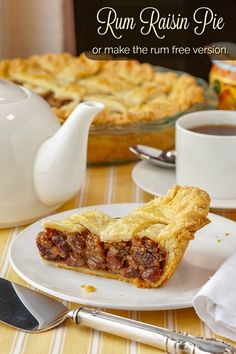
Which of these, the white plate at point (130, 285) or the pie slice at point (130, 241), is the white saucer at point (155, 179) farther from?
the pie slice at point (130, 241)

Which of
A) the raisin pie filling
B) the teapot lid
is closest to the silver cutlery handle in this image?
the raisin pie filling

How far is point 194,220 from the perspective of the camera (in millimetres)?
1204

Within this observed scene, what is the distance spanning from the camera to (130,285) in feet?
3.87

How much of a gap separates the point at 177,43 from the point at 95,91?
15.9 inches

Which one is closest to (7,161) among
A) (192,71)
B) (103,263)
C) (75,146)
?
(75,146)

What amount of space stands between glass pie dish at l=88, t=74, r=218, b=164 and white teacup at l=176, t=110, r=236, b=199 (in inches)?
8.9

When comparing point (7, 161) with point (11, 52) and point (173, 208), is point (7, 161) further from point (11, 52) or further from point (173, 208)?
point (11, 52)

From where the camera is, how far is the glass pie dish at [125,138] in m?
1.76

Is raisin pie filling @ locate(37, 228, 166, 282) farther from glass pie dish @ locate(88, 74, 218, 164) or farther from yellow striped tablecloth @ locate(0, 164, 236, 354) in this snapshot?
glass pie dish @ locate(88, 74, 218, 164)

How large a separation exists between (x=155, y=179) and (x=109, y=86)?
47 cm

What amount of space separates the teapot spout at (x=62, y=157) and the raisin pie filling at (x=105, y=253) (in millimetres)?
Answer: 216

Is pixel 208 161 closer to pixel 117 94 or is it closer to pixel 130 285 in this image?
pixel 130 285

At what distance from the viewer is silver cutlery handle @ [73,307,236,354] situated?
38.6 inches

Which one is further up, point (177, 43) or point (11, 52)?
point (177, 43)
